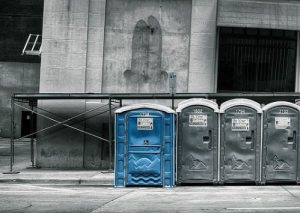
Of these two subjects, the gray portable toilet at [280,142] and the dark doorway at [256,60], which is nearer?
the gray portable toilet at [280,142]

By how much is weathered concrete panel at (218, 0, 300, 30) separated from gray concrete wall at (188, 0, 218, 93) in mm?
438

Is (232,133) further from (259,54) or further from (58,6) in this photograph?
(58,6)

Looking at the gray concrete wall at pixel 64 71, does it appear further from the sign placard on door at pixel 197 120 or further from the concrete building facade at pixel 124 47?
the sign placard on door at pixel 197 120

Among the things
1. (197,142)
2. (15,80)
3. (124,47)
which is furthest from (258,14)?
(15,80)

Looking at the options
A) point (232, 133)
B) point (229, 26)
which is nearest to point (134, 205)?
point (232, 133)

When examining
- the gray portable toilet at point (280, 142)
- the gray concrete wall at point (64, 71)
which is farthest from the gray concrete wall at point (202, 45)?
the gray portable toilet at point (280, 142)

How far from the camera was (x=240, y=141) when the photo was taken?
12547 millimetres

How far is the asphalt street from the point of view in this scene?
29.6ft

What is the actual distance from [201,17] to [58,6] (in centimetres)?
462

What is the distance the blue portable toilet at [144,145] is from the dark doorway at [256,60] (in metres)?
5.51

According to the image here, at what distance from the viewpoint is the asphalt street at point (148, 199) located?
901 centimetres

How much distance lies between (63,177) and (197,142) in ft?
12.4

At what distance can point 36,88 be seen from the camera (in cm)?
3378

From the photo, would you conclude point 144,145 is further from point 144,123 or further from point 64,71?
point 64,71
